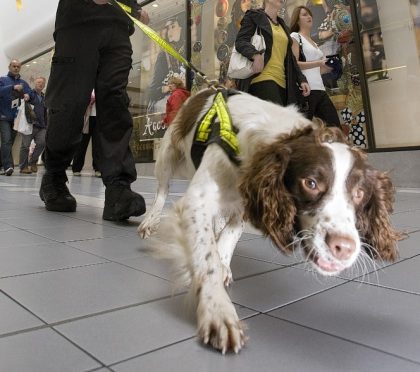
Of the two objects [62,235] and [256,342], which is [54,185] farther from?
[256,342]

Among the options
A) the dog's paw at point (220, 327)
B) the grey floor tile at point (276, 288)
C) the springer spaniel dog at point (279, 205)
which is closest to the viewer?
the dog's paw at point (220, 327)

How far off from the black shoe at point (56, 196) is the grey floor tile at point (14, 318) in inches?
83.0

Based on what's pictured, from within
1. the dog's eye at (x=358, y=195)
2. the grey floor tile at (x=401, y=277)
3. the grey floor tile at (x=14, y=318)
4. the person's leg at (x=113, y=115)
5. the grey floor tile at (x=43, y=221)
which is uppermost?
the person's leg at (x=113, y=115)

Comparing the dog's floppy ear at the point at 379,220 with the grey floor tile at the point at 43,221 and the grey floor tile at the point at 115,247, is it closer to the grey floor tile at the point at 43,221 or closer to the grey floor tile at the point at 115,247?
the grey floor tile at the point at 115,247

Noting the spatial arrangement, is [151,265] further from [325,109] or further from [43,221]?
[325,109]

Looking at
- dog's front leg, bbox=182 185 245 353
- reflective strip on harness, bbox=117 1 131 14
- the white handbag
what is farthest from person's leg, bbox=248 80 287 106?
dog's front leg, bbox=182 185 245 353

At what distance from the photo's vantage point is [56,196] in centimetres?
340

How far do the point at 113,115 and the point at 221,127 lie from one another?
1.52 m

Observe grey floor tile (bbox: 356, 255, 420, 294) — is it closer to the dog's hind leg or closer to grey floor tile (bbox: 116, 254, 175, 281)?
grey floor tile (bbox: 116, 254, 175, 281)

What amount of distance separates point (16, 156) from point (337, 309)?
16045mm

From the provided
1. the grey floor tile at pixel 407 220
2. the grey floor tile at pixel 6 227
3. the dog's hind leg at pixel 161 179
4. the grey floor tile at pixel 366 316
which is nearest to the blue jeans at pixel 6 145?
the grey floor tile at pixel 6 227

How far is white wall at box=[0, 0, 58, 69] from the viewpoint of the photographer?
11972 millimetres

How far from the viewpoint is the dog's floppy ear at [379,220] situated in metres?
1.46

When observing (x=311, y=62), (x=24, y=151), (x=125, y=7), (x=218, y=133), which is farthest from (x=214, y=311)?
(x=24, y=151)
